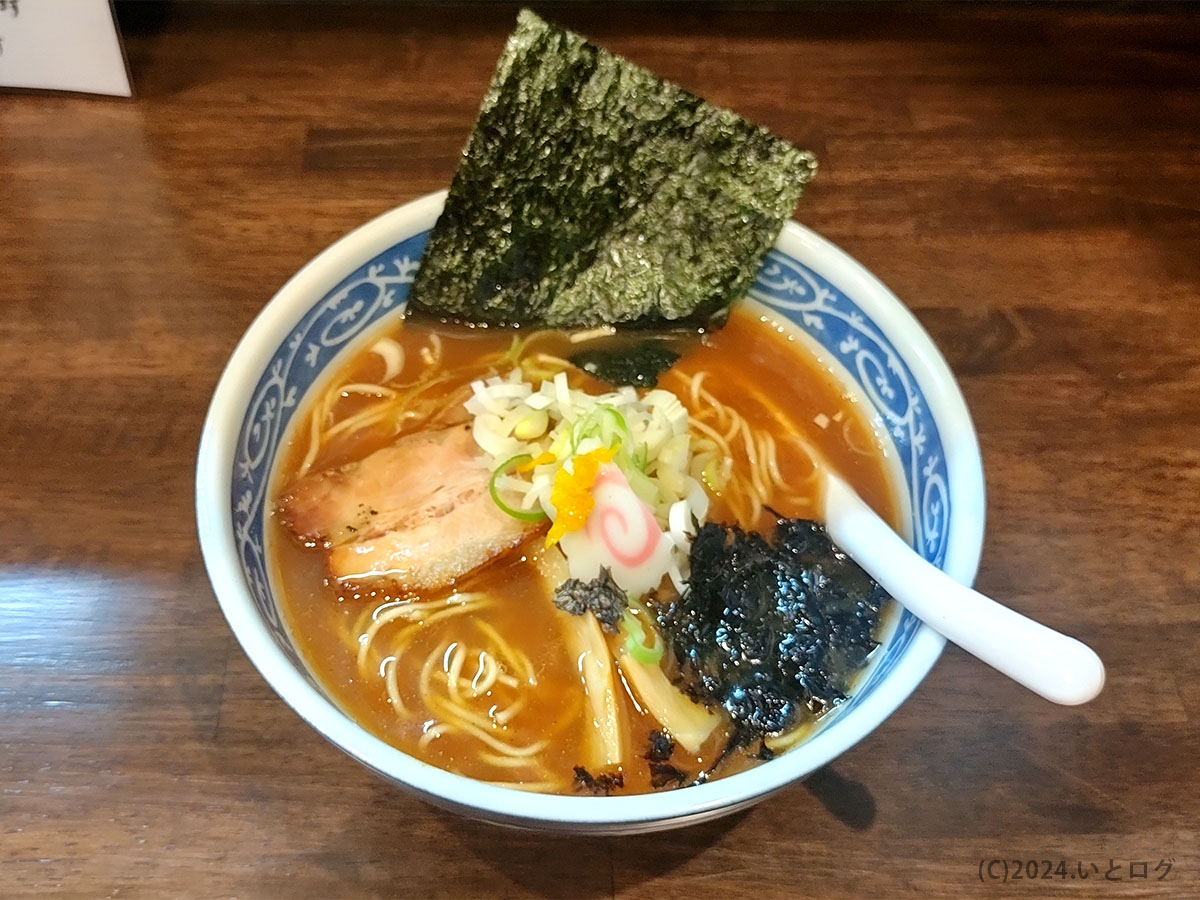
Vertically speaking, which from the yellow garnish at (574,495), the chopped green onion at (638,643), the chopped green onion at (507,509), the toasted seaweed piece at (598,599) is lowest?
the chopped green onion at (638,643)

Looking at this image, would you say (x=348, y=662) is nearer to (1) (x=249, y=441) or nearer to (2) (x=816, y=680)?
(1) (x=249, y=441)

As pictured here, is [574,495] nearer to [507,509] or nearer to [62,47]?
[507,509]

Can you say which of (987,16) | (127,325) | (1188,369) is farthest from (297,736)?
(987,16)

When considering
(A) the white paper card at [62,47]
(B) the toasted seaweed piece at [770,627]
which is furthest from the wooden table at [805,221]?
(B) the toasted seaweed piece at [770,627]

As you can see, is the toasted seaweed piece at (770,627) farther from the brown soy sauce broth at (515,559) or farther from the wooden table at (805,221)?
the wooden table at (805,221)

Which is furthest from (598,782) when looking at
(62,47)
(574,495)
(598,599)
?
(62,47)
